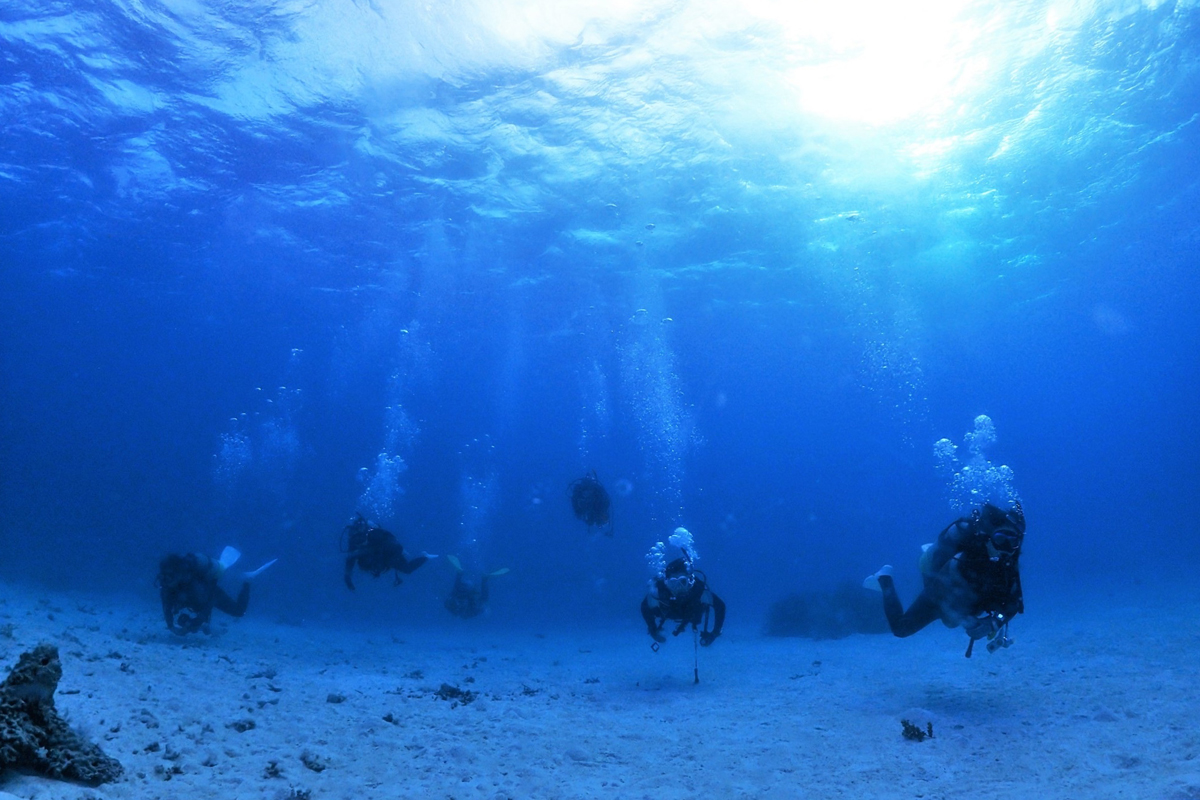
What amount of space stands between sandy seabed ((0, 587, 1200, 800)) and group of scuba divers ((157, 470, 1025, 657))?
2.99 ft

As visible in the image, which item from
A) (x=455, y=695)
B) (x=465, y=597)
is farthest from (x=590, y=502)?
(x=455, y=695)

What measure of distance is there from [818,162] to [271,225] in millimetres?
20321

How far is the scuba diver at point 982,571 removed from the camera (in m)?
6.24

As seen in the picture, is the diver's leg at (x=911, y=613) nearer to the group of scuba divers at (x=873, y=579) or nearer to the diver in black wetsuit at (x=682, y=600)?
the group of scuba divers at (x=873, y=579)

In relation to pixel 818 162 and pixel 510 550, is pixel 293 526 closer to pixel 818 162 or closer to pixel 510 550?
pixel 510 550

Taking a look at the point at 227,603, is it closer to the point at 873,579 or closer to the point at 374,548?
the point at 374,548

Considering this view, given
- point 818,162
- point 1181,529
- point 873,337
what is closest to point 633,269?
point 818,162

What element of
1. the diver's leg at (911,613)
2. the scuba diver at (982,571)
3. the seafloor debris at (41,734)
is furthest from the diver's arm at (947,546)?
the seafloor debris at (41,734)

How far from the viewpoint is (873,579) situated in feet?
31.0

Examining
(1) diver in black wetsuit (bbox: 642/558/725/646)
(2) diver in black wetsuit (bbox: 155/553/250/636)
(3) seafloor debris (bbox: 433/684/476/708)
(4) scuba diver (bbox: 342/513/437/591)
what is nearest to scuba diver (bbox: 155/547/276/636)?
(2) diver in black wetsuit (bbox: 155/553/250/636)

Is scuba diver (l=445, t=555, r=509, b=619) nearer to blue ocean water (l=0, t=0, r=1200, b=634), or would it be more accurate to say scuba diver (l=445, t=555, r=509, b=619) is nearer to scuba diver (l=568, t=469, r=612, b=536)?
scuba diver (l=568, t=469, r=612, b=536)

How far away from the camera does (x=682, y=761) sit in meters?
6.00

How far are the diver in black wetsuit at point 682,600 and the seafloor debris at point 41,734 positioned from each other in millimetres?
6496

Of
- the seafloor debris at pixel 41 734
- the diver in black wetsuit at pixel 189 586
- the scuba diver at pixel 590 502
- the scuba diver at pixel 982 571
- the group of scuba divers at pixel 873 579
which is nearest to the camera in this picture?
the seafloor debris at pixel 41 734
